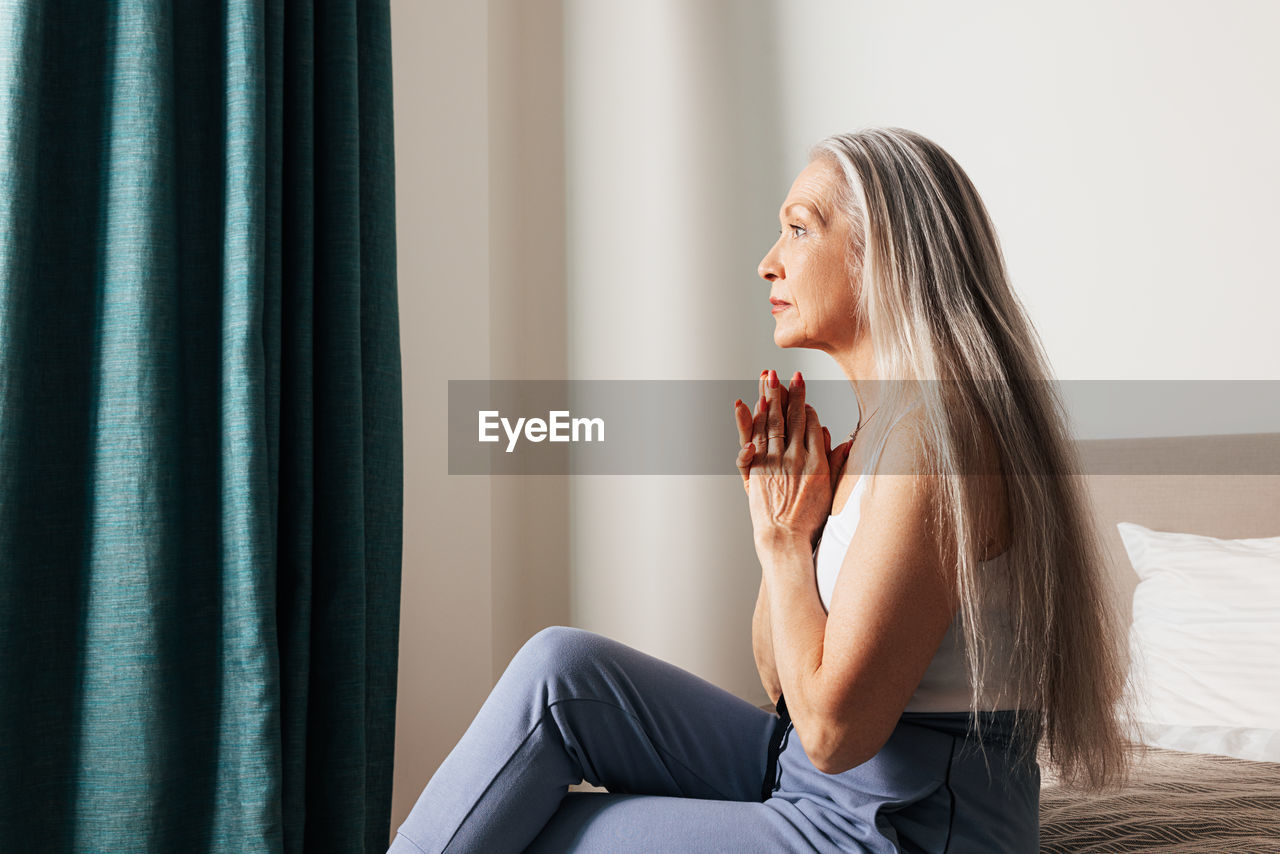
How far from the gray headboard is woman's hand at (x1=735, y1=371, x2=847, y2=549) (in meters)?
0.82

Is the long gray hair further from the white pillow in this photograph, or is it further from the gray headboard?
the gray headboard

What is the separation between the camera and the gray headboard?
1.66 meters

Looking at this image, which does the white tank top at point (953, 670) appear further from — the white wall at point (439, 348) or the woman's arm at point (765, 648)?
the white wall at point (439, 348)

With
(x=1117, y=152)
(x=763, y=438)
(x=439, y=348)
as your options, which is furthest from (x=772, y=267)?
(x=439, y=348)

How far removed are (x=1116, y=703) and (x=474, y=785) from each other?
663 mm

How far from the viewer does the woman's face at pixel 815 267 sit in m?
1.02

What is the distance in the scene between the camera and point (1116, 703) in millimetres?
975

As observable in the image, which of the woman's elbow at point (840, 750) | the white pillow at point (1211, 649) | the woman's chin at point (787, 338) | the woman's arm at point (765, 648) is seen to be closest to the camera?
the woman's elbow at point (840, 750)

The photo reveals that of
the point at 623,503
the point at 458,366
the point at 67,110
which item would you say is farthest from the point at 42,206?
the point at 623,503

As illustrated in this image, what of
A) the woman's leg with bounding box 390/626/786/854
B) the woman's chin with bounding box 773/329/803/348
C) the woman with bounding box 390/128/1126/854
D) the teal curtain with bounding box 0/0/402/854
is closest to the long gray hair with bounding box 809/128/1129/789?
the woman with bounding box 390/128/1126/854

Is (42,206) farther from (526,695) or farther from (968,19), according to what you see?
(968,19)

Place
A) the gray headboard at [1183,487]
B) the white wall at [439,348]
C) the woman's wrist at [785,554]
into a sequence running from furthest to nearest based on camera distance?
the white wall at [439,348] < the gray headboard at [1183,487] < the woman's wrist at [785,554]

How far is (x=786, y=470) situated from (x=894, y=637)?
250 millimetres

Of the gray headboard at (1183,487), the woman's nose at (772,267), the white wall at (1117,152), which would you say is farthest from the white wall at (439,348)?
the gray headboard at (1183,487)
